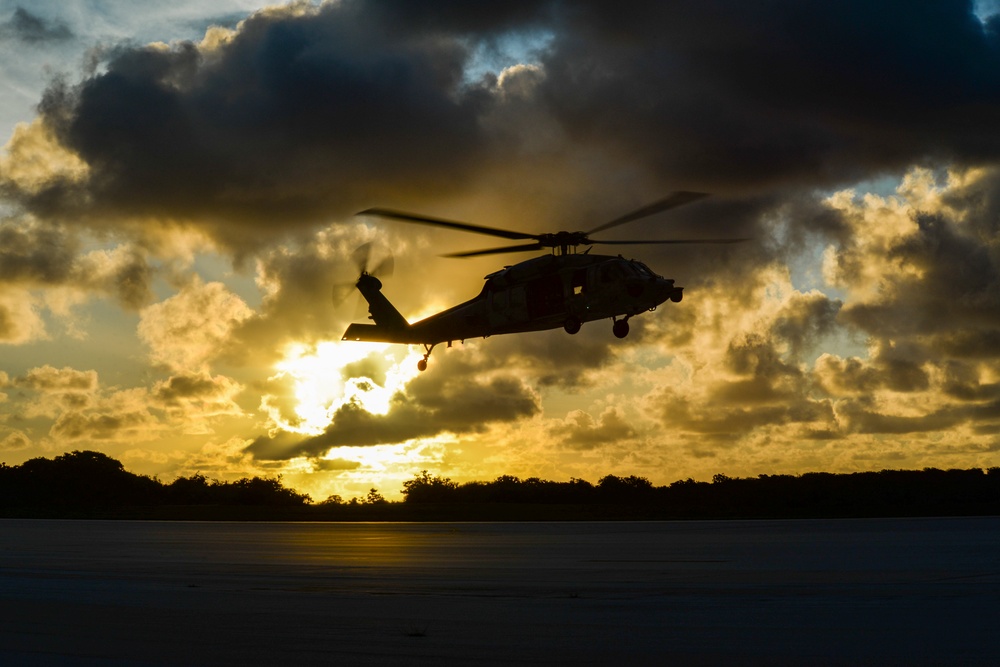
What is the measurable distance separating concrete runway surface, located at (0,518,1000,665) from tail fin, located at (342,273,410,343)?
23897 millimetres

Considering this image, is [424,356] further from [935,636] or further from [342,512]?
[342,512]

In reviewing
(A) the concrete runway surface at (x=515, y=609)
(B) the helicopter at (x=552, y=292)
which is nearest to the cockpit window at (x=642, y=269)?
(B) the helicopter at (x=552, y=292)

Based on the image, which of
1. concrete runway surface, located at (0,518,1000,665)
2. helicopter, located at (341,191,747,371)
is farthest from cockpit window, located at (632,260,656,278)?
concrete runway surface, located at (0,518,1000,665)

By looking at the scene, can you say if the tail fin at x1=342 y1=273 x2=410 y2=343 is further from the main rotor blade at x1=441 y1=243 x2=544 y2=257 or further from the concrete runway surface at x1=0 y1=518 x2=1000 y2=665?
the concrete runway surface at x1=0 y1=518 x2=1000 y2=665

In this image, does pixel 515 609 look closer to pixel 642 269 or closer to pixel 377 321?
pixel 642 269

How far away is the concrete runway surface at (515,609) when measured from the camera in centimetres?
1312

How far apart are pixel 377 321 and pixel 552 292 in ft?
60.3

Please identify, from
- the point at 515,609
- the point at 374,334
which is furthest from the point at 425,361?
the point at 515,609

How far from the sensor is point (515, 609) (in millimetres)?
17969

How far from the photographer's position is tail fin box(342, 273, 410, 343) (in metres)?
57.5

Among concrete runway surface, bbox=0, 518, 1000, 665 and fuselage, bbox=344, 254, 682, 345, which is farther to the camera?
fuselage, bbox=344, 254, 682, 345

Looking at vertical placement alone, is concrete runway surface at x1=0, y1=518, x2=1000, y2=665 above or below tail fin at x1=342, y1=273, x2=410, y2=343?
below

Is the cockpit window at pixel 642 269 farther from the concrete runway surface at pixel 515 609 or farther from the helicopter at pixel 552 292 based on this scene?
the concrete runway surface at pixel 515 609

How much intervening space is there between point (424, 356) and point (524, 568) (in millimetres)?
27183
